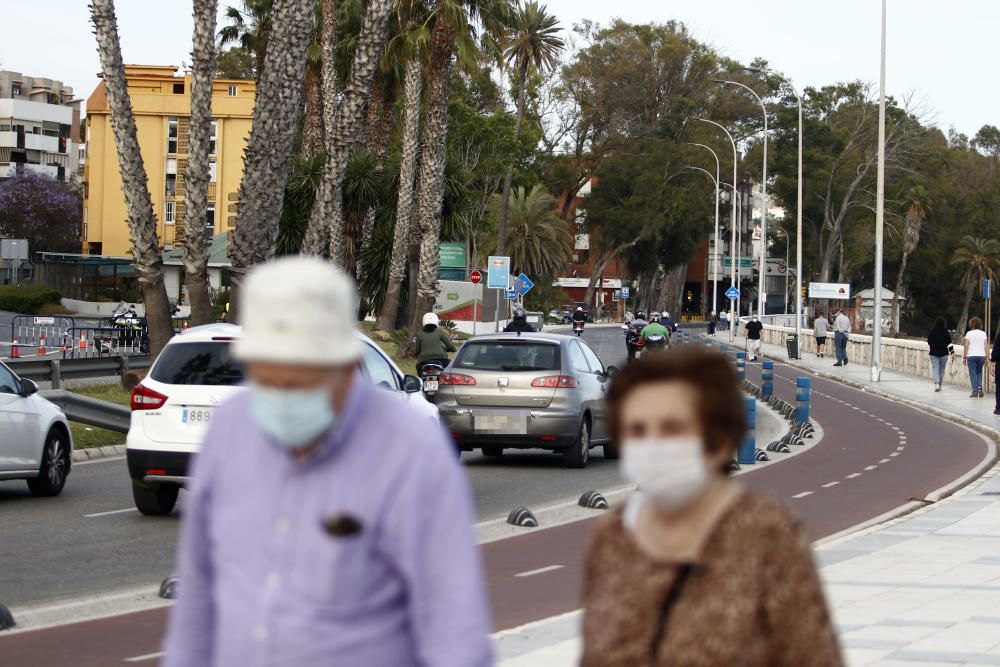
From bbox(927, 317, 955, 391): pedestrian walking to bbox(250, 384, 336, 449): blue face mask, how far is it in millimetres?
34868

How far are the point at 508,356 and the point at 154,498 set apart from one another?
6.25 metres

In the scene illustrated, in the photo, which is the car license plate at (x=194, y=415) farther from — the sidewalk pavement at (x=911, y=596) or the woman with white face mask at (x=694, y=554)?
the woman with white face mask at (x=694, y=554)

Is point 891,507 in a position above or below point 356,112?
below

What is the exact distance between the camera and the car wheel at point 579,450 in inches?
753

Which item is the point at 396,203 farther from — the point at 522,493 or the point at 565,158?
the point at 565,158

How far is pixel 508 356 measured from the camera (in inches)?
756

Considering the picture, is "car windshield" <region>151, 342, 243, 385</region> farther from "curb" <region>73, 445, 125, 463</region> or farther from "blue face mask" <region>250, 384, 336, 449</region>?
"blue face mask" <region>250, 384, 336, 449</region>

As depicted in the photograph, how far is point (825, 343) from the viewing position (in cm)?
6538

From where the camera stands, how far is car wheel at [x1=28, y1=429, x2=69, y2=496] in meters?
15.7

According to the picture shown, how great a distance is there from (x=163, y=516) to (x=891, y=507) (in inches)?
297

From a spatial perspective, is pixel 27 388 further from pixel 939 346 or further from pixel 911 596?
pixel 939 346

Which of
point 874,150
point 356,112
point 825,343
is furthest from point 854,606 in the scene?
point 874,150

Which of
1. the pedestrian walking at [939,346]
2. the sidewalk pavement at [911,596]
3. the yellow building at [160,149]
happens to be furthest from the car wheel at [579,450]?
the yellow building at [160,149]

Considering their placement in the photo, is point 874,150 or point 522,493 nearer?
point 522,493
